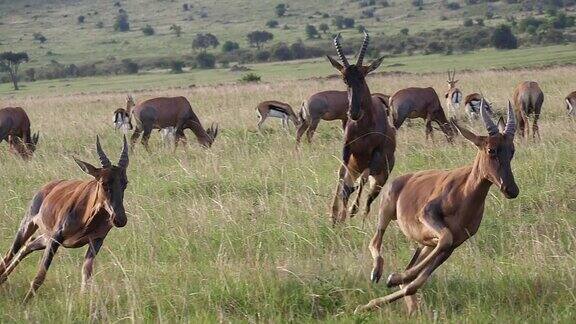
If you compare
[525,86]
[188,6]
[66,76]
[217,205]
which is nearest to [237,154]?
[217,205]

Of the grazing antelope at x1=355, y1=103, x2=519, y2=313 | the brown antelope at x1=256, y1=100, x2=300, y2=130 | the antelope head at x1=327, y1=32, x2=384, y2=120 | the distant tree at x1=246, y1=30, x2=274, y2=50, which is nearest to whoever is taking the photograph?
the grazing antelope at x1=355, y1=103, x2=519, y2=313

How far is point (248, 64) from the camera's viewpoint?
61406 millimetres

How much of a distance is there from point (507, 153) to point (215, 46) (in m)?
66.8

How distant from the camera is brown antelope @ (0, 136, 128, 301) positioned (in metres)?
6.64

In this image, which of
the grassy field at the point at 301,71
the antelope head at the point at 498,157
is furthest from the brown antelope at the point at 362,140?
the grassy field at the point at 301,71

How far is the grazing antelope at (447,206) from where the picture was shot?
6.01m

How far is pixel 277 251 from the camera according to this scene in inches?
308

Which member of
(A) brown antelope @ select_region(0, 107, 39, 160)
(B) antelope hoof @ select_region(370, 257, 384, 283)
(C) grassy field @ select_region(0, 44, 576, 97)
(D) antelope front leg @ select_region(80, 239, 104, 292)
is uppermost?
(D) antelope front leg @ select_region(80, 239, 104, 292)

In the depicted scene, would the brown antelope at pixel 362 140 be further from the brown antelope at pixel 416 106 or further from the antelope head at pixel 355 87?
the brown antelope at pixel 416 106

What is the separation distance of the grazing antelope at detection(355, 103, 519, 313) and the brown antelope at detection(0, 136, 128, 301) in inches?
78.0

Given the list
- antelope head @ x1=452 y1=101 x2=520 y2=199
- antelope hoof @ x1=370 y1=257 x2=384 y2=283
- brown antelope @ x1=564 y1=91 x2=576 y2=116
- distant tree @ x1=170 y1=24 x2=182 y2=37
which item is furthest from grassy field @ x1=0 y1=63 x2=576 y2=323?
distant tree @ x1=170 y1=24 x2=182 y2=37

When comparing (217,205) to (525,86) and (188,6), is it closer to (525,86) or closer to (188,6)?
(525,86)

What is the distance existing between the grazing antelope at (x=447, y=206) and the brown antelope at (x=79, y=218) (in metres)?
1.98

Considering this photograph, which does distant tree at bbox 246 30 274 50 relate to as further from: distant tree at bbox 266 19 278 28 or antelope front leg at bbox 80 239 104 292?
antelope front leg at bbox 80 239 104 292
